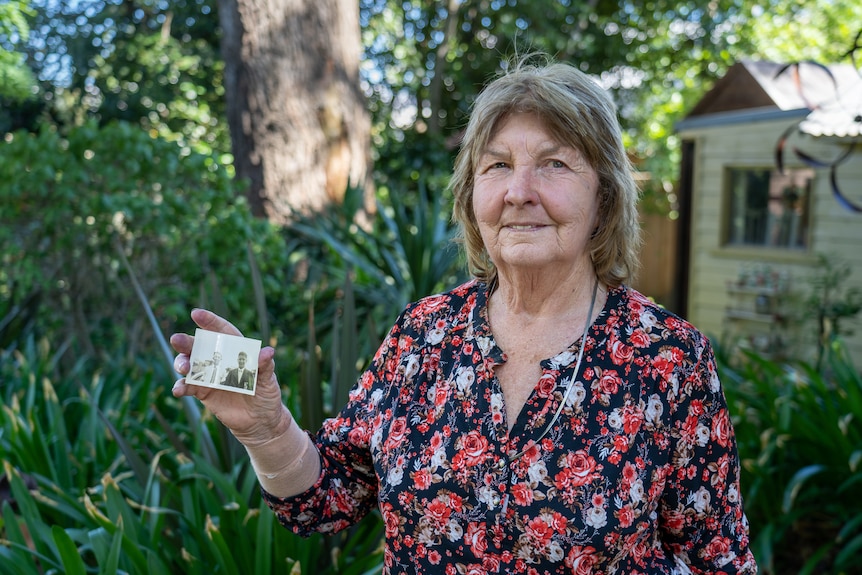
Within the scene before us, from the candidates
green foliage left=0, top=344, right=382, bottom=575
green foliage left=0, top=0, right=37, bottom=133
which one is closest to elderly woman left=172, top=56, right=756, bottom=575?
green foliage left=0, top=344, right=382, bottom=575

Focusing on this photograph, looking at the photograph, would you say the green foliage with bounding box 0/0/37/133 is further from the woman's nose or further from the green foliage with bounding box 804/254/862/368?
the green foliage with bounding box 804/254/862/368

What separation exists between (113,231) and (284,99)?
6.40ft

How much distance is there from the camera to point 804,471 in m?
3.34

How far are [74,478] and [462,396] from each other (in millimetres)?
1948

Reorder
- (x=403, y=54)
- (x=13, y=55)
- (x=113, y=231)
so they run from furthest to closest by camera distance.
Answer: (x=403, y=54) < (x=13, y=55) < (x=113, y=231)

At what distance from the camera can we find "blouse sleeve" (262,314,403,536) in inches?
73.3

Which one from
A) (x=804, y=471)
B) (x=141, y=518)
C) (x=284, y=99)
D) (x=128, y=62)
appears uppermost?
(x=128, y=62)

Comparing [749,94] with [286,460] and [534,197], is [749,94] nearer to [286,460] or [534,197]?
[534,197]

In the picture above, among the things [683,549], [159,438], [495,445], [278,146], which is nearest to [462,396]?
[495,445]

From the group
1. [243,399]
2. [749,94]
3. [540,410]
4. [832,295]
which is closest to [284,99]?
[243,399]

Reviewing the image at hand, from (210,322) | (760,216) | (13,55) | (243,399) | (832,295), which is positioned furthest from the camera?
(760,216)

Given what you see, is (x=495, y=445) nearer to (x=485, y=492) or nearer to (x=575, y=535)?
(x=485, y=492)

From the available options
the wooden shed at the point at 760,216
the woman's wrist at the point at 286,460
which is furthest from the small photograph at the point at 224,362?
the wooden shed at the point at 760,216

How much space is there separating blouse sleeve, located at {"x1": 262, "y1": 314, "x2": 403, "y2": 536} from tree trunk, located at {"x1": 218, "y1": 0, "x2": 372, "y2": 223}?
13.3ft
